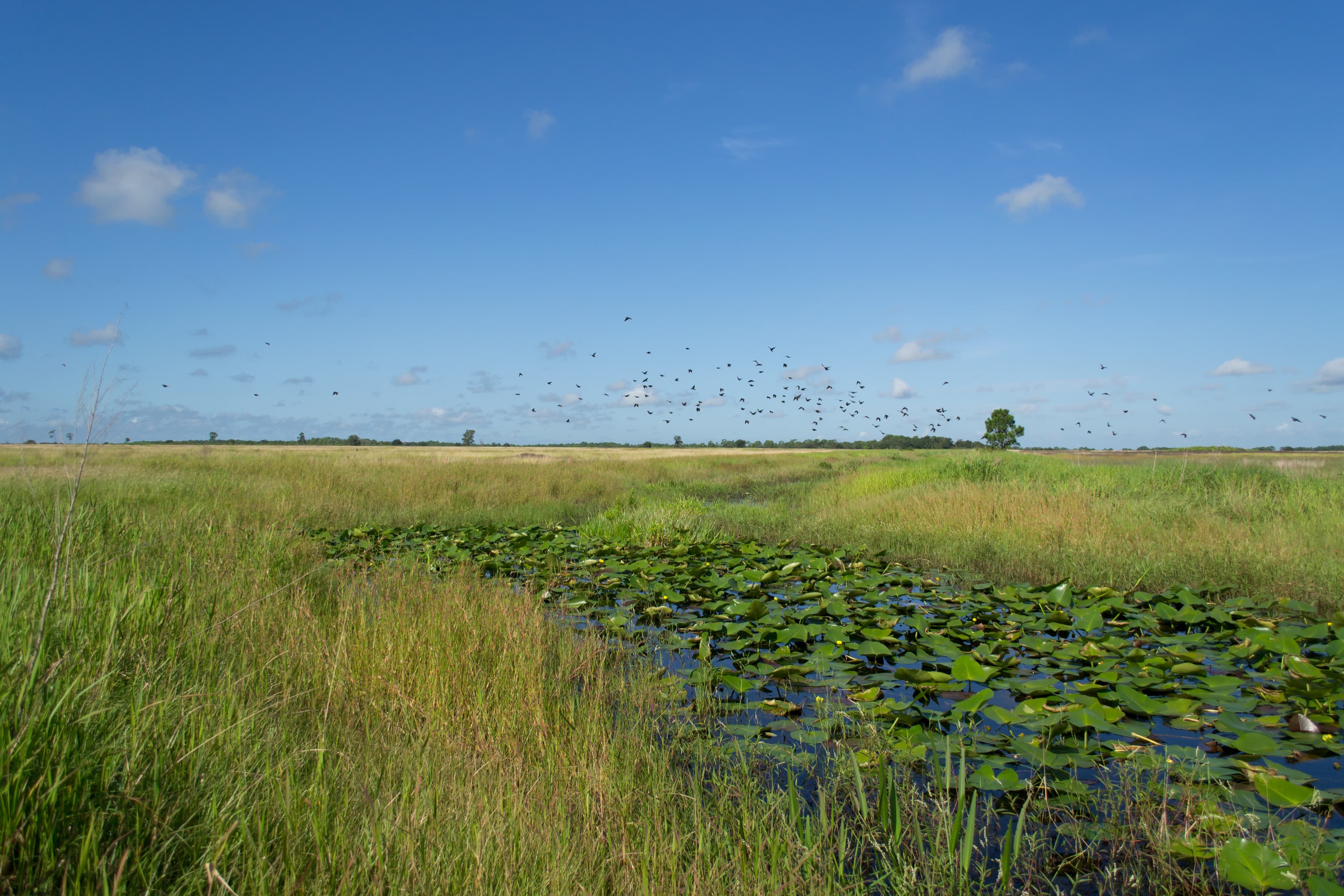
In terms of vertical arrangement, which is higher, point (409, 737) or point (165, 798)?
point (165, 798)

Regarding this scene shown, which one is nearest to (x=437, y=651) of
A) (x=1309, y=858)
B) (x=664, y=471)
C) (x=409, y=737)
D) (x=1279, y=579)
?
(x=409, y=737)

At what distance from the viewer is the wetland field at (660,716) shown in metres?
2.07

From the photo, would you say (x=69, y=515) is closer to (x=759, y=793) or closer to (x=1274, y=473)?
(x=759, y=793)

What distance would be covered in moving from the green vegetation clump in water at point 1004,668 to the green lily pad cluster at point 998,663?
19 mm

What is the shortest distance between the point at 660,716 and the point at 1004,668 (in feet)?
8.13

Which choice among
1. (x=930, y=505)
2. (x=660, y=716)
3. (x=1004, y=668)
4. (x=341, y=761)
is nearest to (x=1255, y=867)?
(x=1004, y=668)

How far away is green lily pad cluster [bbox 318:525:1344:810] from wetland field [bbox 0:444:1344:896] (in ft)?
0.11

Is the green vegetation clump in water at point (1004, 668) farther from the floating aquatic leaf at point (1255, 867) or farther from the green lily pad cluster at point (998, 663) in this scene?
the floating aquatic leaf at point (1255, 867)

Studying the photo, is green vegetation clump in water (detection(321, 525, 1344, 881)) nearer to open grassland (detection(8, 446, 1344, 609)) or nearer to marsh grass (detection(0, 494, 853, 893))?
marsh grass (detection(0, 494, 853, 893))

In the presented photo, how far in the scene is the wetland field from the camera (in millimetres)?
2074

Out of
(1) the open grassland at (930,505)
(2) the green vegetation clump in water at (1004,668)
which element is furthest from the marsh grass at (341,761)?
(1) the open grassland at (930,505)

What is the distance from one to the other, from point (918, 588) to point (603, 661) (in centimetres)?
451

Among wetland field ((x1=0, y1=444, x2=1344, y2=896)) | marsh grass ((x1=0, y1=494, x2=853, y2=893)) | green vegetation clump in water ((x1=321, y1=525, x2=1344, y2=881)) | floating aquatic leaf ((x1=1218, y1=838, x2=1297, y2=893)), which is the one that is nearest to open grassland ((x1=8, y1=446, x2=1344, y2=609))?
wetland field ((x1=0, y1=444, x2=1344, y2=896))

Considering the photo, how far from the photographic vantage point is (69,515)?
201cm
